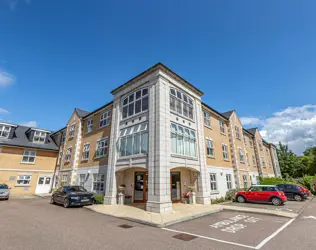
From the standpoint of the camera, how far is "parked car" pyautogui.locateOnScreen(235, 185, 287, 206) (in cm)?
1377

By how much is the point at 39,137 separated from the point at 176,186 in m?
23.8

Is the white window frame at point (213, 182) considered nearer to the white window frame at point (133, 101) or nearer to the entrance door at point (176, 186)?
the entrance door at point (176, 186)

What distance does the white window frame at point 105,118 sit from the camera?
19095 mm

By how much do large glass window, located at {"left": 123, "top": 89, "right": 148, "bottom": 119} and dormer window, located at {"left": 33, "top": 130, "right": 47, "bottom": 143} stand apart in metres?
19.1

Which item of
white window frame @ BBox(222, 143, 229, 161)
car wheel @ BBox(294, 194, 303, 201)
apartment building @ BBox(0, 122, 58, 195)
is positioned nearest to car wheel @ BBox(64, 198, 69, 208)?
apartment building @ BBox(0, 122, 58, 195)

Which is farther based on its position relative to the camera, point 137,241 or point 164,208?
point 164,208

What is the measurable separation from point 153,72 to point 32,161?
22.1m

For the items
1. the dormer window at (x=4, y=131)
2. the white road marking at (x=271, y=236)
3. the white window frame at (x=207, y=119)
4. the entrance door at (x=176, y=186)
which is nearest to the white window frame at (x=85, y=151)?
the entrance door at (x=176, y=186)

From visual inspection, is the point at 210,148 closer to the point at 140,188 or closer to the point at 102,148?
the point at 140,188

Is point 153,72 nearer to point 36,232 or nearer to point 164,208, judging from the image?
point 164,208

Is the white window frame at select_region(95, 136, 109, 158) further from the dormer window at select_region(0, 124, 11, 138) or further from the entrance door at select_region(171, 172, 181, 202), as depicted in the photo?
the dormer window at select_region(0, 124, 11, 138)

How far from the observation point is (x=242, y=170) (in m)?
21.6

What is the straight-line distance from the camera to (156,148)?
456 inches

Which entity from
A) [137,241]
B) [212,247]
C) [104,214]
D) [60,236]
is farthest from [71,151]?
[212,247]
